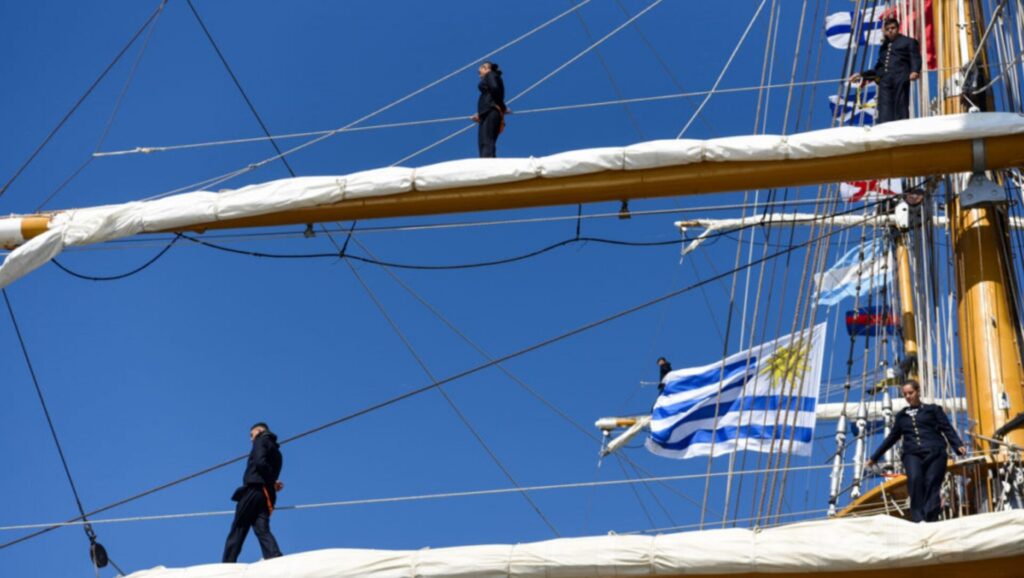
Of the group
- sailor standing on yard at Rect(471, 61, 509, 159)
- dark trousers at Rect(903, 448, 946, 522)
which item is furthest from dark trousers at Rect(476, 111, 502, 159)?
dark trousers at Rect(903, 448, 946, 522)

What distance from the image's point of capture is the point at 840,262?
3331 cm

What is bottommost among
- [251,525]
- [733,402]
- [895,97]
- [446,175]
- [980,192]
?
[251,525]

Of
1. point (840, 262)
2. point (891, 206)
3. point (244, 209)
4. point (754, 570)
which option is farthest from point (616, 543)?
point (840, 262)

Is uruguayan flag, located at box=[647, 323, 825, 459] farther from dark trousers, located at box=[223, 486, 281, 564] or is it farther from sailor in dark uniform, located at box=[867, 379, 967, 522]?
dark trousers, located at box=[223, 486, 281, 564]

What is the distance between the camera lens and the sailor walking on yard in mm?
16688

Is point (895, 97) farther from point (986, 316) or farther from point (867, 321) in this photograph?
point (867, 321)

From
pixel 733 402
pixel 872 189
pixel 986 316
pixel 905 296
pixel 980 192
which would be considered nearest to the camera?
pixel 986 316

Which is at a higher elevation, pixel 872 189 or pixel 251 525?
pixel 872 189

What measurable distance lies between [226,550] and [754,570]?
15.0ft

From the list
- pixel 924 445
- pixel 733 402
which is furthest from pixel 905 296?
pixel 924 445

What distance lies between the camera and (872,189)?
26141 mm

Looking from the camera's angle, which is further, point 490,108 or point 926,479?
point 490,108

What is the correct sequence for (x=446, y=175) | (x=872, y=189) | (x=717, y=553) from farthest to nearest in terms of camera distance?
1. (x=872, y=189)
2. (x=446, y=175)
3. (x=717, y=553)

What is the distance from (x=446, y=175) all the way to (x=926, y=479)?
577 cm
